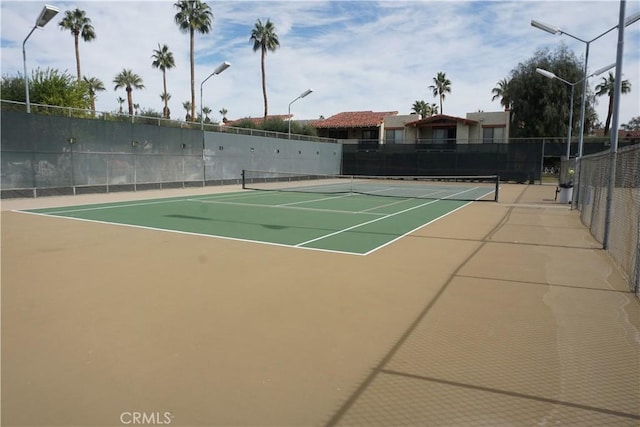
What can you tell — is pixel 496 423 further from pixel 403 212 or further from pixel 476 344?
pixel 403 212

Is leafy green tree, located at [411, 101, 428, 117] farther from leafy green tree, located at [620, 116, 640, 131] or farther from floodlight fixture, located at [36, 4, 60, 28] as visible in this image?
floodlight fixture, located at [36, 4, 60, 28]

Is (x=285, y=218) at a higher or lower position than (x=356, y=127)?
lower

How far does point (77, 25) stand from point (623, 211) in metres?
54.4

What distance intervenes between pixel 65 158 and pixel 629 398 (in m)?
22.8

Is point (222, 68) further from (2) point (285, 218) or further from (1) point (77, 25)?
(1) point (77, 25)

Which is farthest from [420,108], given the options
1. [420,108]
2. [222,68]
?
[222,68]

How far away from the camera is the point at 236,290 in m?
6.27

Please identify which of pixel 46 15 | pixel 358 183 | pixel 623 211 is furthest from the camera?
pixel 358 183

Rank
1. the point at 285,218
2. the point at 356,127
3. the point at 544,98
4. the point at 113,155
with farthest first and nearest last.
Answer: the point at 356,127 < the point at 544,98 < the point at 113,155 < the point at 285,218

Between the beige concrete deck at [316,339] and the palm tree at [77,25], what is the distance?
49157 mm

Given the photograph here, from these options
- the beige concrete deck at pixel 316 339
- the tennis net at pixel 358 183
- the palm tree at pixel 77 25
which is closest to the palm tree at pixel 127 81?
the palm tree at pixel 77 25

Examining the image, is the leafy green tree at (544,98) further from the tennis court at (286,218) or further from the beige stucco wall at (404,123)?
the tennis court at (286,218)

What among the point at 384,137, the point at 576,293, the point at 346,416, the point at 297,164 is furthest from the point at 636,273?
the point at 384,137

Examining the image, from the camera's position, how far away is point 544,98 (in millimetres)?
46750
